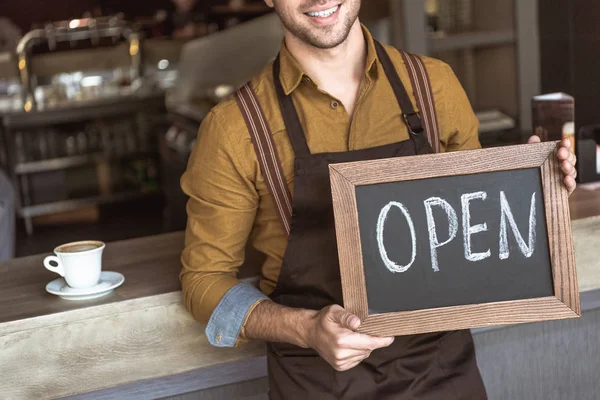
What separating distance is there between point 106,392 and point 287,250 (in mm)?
560

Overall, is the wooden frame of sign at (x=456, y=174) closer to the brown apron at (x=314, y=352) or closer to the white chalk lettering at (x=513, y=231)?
the white chalk lettering at (x=513, y=231)

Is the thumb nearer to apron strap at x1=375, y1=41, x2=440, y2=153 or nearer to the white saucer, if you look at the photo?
apron strap at x1=375, y1=41, x2=440, y2=153

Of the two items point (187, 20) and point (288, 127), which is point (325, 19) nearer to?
point (288, 127)

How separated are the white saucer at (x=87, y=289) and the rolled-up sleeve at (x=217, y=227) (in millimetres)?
199

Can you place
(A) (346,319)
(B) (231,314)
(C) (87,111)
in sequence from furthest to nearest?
(C) (87,111)
(B) (231,314)
(A) (346,319)

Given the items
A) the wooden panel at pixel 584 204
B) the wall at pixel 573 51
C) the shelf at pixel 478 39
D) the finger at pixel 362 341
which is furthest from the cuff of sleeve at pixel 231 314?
the wall at pixel 573 51

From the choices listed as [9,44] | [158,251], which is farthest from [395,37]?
[9,44]

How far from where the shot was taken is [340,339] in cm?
135

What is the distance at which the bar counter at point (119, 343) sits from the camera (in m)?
1.66

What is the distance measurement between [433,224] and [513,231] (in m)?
0.14

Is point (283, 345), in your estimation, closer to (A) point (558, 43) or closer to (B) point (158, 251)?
(B) point (158, 251)

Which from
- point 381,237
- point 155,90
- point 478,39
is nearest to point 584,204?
point 381,237

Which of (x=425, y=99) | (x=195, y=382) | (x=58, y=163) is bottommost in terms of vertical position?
(x=58, y=163)

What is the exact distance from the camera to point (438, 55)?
11.3 feet
